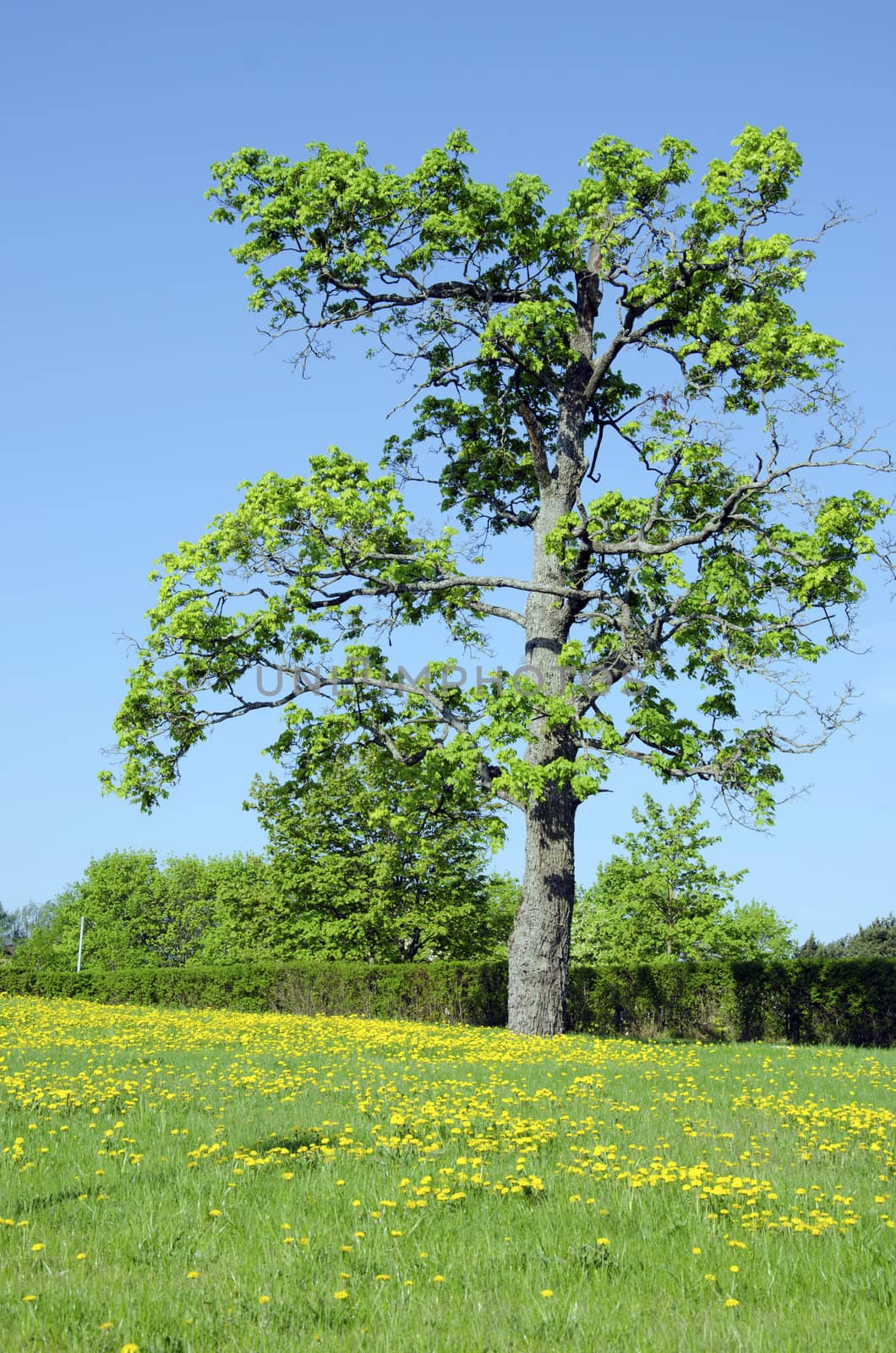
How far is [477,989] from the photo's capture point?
89.5 ft

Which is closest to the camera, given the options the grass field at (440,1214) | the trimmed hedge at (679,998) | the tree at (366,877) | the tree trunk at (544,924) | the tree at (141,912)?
the grass field at (440,1214)

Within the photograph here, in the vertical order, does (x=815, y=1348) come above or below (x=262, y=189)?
below

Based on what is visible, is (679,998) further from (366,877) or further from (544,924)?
(366,877)

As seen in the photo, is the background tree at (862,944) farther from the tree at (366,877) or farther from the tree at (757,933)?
the tree at (366,877)

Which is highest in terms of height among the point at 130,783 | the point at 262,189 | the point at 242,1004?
the point at 262,189

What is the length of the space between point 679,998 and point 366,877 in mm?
19537

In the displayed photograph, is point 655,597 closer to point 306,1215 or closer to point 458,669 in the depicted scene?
point 458,669

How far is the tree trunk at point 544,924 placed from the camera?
20656mm

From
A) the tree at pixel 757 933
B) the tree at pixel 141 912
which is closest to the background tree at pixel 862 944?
the tree at pixel 757 933

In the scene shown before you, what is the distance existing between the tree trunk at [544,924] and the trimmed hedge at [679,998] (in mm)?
6048

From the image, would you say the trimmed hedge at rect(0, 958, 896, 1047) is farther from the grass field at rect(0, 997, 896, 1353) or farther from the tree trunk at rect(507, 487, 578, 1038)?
the grass field at rect(0, 997, 896, 1353)

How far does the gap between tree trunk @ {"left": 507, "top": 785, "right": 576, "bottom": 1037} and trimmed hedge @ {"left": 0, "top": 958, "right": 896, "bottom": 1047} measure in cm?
605

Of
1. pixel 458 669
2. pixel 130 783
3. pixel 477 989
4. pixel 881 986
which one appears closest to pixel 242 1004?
pixel 477 989

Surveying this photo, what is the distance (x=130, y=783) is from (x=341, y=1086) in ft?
37.1
